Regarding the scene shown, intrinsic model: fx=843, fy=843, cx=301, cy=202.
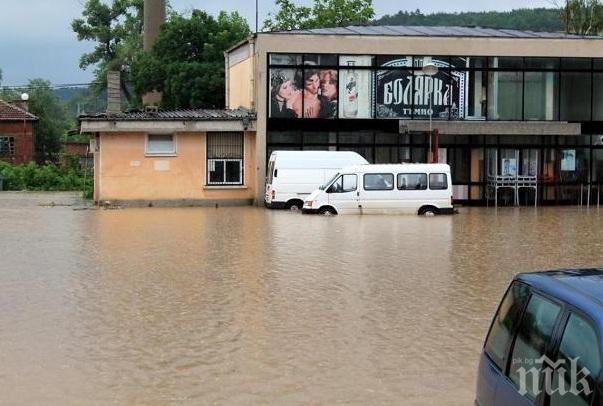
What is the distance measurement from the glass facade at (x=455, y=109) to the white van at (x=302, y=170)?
161 inches

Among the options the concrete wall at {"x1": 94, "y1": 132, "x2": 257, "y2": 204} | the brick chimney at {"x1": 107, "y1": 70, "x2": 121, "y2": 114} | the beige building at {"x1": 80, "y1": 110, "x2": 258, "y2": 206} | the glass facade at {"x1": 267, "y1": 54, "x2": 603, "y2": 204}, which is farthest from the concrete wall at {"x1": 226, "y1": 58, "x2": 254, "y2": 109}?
the brick chimney at {"x1": 107, "y1": 70, "x2": 121, "y2": 114}

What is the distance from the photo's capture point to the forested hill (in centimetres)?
6290

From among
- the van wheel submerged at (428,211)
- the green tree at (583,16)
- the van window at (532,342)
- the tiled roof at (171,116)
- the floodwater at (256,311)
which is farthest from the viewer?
the green tree at (583,16)

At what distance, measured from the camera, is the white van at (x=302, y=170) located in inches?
1193

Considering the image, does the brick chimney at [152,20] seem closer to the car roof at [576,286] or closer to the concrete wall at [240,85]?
the concrete wall at [240,85]

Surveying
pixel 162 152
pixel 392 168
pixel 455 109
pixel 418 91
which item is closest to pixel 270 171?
pixel 392 168

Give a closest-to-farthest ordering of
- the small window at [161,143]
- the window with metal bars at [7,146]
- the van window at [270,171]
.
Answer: the van window at [270,171]
the small window at [161,143]
the window with metal bars at [7,146]

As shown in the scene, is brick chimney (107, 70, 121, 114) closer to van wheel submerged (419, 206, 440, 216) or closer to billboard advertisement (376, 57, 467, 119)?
billboard advertisement (376, 57, 467, 119)

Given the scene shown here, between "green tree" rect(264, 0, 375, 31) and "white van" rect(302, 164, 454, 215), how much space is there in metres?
30.2

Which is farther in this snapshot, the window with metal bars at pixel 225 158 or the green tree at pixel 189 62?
the green tree at pixel 189 62

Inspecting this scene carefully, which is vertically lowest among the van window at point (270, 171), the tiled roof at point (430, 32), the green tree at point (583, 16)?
the van window at point (270, 171)

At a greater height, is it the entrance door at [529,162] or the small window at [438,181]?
the entrance door at [529,162]

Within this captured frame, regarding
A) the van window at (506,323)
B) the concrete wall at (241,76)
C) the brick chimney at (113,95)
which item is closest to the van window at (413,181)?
the concrete wall at (241,76)

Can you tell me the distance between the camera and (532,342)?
13.7 feet
